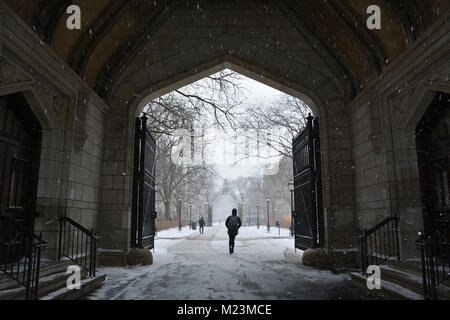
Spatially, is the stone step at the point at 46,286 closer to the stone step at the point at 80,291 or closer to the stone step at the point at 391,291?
the stone step at the point at 80,291

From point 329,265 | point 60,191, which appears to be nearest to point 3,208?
point 60,191

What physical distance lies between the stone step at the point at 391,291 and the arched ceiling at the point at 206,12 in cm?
411

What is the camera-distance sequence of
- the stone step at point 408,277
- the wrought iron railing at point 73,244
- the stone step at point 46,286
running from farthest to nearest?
the wrought iron railing at point 73,244
the stone step at point 408,277
the stone step at point 46,286

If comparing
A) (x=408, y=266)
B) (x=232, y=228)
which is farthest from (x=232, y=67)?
(x=408, y=266)

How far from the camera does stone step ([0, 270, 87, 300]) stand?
4.17m

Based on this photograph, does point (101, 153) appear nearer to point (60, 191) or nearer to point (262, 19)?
point (60, 191)

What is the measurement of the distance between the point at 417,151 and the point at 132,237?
6368 mm

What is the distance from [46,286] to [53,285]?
17 centimetres

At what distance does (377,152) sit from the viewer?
7.00 meters

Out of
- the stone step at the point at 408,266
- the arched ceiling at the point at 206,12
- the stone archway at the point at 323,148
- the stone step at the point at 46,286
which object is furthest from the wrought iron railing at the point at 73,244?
the stone step at the point at 408,266

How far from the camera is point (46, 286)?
191 inches

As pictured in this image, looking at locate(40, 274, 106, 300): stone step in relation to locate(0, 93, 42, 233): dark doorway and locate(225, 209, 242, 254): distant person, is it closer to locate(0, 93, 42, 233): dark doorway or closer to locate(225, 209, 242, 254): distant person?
locate(0, 93, 42, 233): dark doorway

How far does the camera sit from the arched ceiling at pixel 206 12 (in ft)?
19.1

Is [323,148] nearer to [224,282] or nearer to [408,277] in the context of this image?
[408,277]
